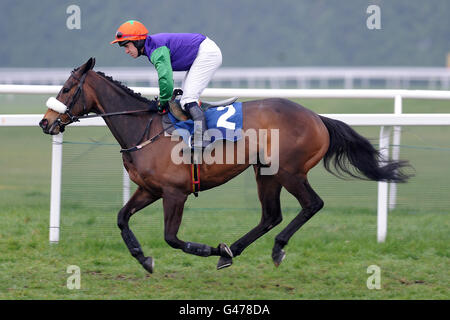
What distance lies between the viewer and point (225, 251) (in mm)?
4484

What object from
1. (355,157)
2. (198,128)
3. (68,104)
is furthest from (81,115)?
(355,157)

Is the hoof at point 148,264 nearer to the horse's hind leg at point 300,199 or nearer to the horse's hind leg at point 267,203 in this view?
the horse's hind leg at point 267,203

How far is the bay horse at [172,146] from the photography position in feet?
14.3

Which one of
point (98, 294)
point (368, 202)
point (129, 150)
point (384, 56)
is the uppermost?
point (384, 56)

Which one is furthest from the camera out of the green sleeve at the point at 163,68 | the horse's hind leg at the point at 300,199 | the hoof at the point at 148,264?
the horse's hind leg at the point at 300,199

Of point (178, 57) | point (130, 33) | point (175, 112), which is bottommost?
point (175, 112)

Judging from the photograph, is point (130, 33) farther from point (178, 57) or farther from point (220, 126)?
point (220, 126)

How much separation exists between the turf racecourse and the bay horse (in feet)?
0.97

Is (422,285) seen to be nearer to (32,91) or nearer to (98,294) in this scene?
(98,294)

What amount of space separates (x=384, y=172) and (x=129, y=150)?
5.87ft

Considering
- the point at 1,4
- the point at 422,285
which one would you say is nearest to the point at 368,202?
the point at 422,285

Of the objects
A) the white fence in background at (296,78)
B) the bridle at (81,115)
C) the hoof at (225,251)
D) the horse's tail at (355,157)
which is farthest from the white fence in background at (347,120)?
the white fence in background at (296,78)

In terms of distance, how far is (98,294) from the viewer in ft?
14.0

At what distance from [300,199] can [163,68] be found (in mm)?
1265
